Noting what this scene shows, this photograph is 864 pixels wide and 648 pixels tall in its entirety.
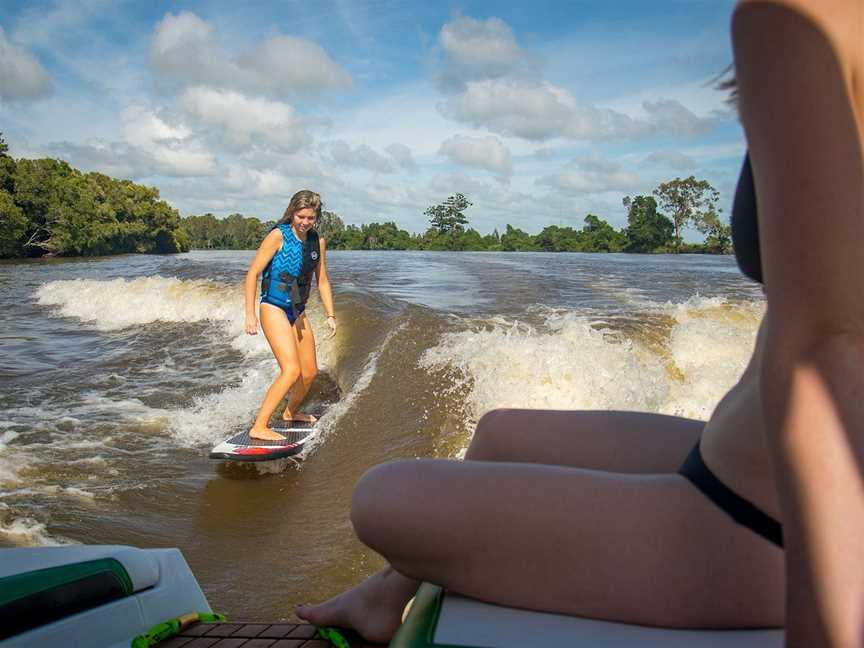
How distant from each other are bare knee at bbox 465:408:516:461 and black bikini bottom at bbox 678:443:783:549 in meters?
0.54

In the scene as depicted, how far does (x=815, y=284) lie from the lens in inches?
31.6

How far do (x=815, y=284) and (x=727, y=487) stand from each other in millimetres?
436

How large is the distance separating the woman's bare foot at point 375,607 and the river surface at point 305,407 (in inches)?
67.4

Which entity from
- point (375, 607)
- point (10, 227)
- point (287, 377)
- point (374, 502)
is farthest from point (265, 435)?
point (10, 227)

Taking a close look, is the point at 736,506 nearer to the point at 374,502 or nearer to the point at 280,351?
the point at 374,502

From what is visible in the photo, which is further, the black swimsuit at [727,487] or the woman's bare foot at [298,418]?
the woman's bare foot at [298,418]

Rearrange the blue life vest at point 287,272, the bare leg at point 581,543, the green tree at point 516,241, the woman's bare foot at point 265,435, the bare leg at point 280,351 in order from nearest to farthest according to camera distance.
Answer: the bare leg at point 581,543 → the woman's bare foot at point 265,435 → the bare leg at point 280,351 → the blue life vest at point 287,272 → the green tree at point 516,241

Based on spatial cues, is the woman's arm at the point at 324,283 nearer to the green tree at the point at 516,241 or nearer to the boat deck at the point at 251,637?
the boat deck at the point at 251,637

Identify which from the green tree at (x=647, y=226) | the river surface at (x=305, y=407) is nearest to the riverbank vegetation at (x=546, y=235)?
the green tree at (x=647, y=226)

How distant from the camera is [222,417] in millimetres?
6520

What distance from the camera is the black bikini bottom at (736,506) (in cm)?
107

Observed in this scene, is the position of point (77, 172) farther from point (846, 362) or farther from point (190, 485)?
point (846, 362)

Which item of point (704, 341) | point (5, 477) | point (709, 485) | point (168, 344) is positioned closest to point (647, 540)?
point (709, 485)

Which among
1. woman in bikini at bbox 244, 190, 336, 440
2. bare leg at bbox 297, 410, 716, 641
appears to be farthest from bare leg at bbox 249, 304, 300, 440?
bare leg at bbox 297, 410, 716, 641
